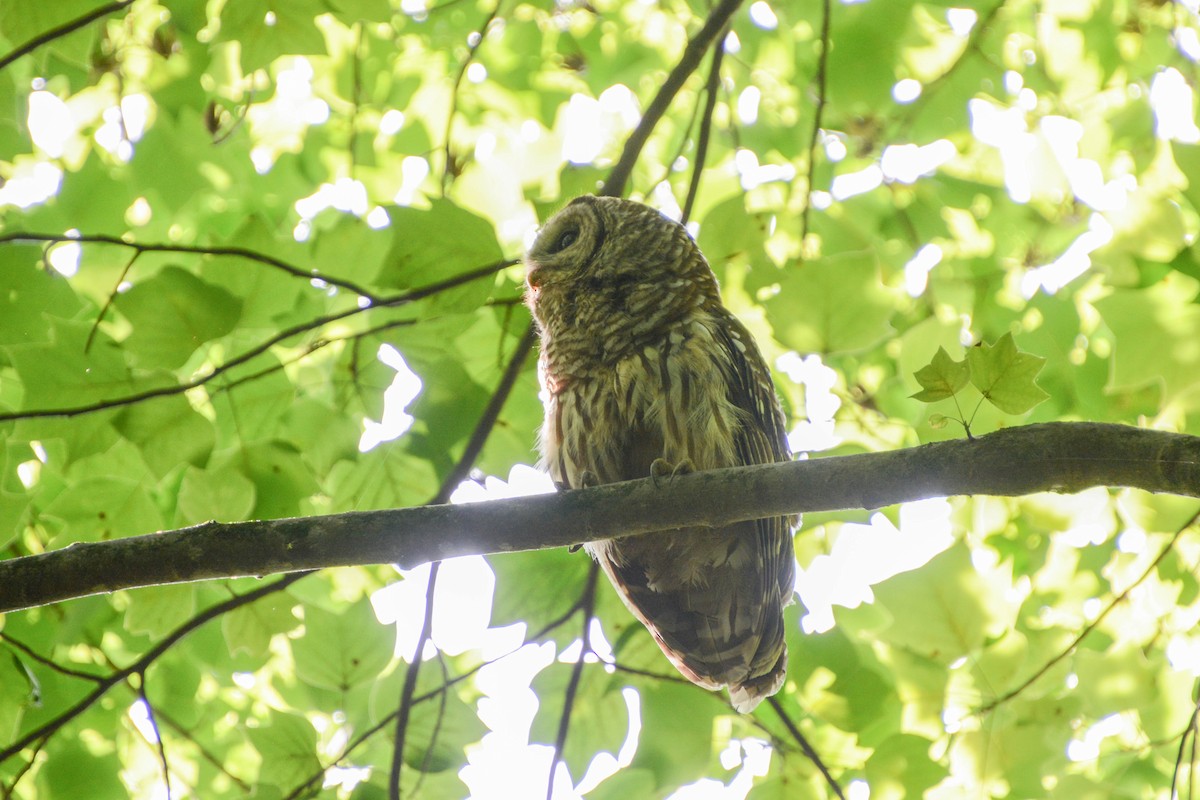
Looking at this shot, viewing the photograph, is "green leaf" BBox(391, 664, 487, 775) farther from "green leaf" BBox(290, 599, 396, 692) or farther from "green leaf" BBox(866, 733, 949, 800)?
"green leaf" BBox(866, 733, 949, 800)

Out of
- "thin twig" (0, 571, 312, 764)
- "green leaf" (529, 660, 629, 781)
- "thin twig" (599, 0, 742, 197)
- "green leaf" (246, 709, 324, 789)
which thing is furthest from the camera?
"thin twig" (599, 0, 742, 197)

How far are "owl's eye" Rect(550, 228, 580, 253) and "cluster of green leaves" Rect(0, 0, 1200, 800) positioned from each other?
0.78ft

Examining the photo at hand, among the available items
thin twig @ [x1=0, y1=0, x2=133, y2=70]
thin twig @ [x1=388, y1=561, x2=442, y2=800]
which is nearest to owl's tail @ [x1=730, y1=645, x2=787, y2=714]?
thin twig @ [x1=388, y1=561, x2=442, y2=800]

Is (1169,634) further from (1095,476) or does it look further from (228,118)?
(228,118)

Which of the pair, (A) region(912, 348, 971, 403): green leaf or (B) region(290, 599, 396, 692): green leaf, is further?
(B) region(290, 599, 396, 692): green leaf

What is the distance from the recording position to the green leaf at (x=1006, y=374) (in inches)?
75.2

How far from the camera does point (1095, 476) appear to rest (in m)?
1.76

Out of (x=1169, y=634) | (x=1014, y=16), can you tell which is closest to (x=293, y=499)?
(x=1169, y=634)

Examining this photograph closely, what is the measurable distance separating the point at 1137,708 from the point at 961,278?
1885 mm

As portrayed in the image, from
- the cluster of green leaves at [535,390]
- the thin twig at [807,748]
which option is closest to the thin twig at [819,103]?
the cluster of green leaves at [535,390]

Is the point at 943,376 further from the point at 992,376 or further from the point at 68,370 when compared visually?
the point at 68,370

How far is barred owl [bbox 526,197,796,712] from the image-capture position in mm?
2920

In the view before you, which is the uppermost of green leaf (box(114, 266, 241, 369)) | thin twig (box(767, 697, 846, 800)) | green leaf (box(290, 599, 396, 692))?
green leaf (box(114, 266, 241, 369))

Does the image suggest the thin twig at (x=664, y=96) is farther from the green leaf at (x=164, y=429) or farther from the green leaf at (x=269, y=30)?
the green leaf at (x=164, y=429)
